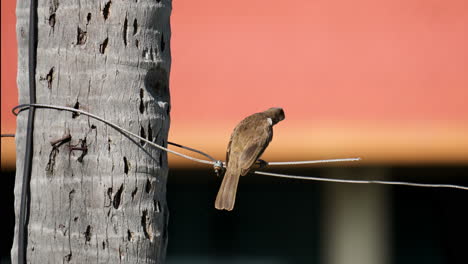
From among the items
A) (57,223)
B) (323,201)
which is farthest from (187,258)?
(57,223)

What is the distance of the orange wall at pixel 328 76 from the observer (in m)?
9.31

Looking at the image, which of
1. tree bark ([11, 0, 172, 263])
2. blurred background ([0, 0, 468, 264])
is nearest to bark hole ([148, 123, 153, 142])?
tree bark ([11, 0, 172, 263])

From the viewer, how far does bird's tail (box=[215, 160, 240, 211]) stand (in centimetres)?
441

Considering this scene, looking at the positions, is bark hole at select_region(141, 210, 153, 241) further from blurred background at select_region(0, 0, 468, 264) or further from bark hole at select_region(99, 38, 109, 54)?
blurred background at select_region(0, 0, 468, 264)

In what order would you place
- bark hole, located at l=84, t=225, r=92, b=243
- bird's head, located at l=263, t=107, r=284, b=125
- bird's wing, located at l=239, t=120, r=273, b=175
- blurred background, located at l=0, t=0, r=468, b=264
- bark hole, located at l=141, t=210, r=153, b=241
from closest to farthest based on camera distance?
bark hole, located at l=84, t=225, r=92, b=243
bark hole, located at l=141, t=210, r=153, b=241
bird's wing, located at l=239, t=120, r=273, b=175
bird's head, located at l=263, t=107, r=284, b=125
blurred background, located at l=0, t=0, r=468, b=264

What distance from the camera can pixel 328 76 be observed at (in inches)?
378

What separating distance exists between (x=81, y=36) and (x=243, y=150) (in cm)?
161

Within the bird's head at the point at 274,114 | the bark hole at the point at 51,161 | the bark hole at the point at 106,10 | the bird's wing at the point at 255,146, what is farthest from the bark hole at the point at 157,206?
the bird's head at the point at 274,114

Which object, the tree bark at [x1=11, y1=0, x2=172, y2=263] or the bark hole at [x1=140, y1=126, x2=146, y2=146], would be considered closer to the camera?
the tree bark at [x1=11, y1=0, x2=172, y2=263]

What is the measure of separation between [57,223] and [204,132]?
20.4 feet

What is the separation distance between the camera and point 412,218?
11.6 metres

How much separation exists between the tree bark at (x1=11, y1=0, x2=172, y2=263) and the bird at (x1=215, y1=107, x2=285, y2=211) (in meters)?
1.04

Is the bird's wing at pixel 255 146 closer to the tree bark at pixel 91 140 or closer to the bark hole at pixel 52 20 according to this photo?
the tree bark at pixel 91 140

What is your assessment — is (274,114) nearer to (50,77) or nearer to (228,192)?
(228,192)
